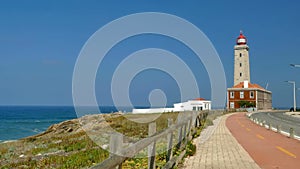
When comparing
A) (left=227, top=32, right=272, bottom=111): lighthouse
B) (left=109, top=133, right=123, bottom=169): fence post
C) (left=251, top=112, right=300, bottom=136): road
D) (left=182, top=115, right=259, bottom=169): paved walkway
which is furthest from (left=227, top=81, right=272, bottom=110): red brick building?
(left=109, top=133, right=123, bottom=169): fence post

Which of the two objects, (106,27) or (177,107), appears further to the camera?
(177,107)

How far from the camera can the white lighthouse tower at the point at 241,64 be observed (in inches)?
3735

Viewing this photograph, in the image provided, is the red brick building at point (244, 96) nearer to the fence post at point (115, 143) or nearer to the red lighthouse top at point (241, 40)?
the red lighthouse top at point (241, 40)

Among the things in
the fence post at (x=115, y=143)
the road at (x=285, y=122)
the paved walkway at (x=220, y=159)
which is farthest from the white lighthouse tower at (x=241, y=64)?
the fence post at (x=115, y=143)

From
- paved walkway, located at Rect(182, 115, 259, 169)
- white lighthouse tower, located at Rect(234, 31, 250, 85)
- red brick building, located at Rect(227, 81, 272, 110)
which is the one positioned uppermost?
white lighthouse tower, located at Rect(234, 31, 250, 85)

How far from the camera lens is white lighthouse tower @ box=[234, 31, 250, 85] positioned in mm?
94875

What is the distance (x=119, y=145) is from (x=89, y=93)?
14235 millimetres

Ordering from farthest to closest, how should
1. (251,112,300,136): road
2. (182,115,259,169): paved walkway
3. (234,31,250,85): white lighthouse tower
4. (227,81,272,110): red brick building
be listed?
(234,31,250,85): white lighthouse tower
(227,81,272,110): red brick building
(251,112,300,136): road
(182,115,259,169): paved walkway

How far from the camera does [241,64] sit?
9556 cm

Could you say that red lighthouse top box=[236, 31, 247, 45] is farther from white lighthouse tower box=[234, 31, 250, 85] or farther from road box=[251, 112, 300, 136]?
road box=[251, 112, 300, 136]

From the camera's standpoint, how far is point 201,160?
1129 centimetres

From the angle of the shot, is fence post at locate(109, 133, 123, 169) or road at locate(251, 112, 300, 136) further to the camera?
road at locate(251, 112, 300, 136)

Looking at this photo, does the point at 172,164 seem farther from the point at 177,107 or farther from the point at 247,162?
the point at 177,107

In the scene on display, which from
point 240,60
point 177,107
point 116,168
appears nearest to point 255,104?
point 240,60
